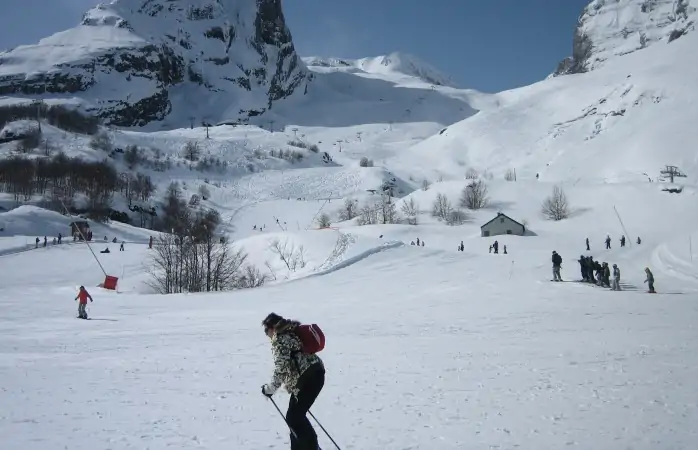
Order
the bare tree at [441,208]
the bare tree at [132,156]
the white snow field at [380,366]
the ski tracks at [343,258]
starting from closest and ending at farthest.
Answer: the white snow field at [380,366], the ski tracks at [343,258], the bare tree at [441,208], the bare tree at [132,156]

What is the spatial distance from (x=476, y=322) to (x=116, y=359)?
33.7ft

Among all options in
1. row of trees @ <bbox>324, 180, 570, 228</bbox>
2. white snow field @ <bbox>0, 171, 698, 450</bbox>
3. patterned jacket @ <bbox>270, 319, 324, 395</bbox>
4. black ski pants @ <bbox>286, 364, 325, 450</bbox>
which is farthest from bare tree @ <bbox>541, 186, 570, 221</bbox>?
patterned jacket @ <bbox>270, 319, 324, 395</bbox>

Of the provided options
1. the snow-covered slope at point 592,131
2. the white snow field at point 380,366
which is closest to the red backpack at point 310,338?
the white snow field at point 380,366

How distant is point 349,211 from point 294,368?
97582 mm

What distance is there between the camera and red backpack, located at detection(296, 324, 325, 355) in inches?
202

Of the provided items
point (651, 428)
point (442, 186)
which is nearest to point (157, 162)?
point (442, 186)

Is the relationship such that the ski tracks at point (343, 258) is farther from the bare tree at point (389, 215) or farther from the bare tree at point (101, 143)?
the bare tree at point (101, 143)

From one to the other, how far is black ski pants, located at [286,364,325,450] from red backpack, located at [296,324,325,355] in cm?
21

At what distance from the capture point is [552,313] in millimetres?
17562

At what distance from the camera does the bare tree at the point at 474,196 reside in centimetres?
8544

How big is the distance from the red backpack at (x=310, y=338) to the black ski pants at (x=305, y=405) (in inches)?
8.1

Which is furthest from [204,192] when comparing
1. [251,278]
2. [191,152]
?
[251,278]

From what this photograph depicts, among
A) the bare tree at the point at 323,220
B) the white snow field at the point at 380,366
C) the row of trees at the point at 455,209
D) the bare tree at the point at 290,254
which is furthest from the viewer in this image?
the bare tree at the point at 323,220

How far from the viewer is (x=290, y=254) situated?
45.2 meters
